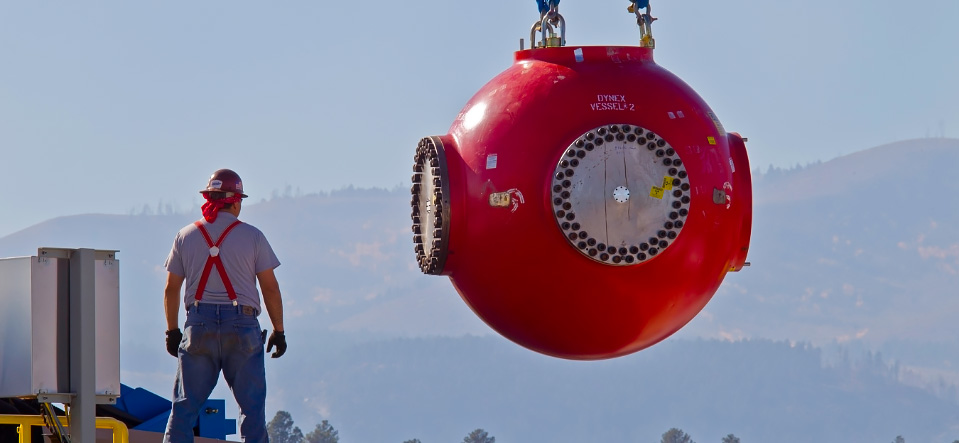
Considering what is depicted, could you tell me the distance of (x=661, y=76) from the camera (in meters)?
13.3

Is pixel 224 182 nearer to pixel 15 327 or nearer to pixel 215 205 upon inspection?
pixel 215 205

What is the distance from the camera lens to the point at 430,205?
13.3 m

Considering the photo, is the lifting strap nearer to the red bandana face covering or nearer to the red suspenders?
the red bandana face covering

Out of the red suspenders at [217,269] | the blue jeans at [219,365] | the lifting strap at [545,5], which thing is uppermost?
the lifting strap at [545,5]

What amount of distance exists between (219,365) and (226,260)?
28.1 inches

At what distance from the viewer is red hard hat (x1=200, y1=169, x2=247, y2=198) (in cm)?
1192

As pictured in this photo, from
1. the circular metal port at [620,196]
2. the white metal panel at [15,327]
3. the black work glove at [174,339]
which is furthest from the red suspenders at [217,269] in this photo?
A: the circular metal port at [620,196]

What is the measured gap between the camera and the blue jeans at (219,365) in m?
11.7

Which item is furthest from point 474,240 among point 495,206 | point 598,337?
point 598,337

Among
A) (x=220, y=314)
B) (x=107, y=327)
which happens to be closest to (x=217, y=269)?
(x=220, y=314)

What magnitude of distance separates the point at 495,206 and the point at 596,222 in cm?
74

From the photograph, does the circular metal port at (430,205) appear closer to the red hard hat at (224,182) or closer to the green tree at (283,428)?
the red hard hat at (224,182)

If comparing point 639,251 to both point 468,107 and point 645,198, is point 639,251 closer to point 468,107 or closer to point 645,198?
point 645,198

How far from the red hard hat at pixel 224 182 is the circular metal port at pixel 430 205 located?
5.49 feet
